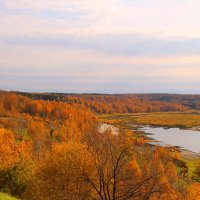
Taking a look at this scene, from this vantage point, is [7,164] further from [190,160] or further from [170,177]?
[190,160]

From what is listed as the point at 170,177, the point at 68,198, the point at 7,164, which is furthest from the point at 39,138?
the point at 68,198

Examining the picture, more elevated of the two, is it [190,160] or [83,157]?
[83,157]

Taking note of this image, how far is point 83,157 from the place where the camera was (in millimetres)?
42906

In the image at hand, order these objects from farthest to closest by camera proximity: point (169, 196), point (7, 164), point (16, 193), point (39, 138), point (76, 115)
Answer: point (76, 115), point (39, 138), point (169, 196), point (7, 164), point (16, 193)

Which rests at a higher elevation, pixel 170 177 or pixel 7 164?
pixel 7 164

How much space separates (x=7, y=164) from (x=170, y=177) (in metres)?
33.8

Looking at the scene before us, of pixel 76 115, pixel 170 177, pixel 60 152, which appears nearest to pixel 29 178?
pixel 60 152

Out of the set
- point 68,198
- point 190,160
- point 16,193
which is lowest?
point 190,160

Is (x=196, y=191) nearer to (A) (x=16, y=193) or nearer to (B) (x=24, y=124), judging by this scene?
(A) (x=16, y=193)

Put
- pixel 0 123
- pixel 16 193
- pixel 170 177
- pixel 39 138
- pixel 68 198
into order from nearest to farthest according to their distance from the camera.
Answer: pixel 68 198, pixel 16 193, pixel 170 177, pixel 39 138, pixel 0 123

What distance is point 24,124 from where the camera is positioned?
154 meters

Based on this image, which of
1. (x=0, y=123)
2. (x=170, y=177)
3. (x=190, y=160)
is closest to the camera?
(x=170, y=177)

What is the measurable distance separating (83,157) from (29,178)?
751cm

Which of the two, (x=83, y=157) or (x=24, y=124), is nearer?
(x=83, y=157)
